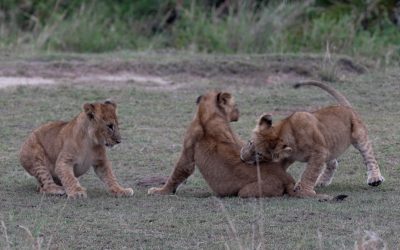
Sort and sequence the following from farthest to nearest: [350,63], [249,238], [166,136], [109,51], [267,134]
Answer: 1. [109,51]
2. [350,63]
3. [166,136]
4. [267,134]
5. [249,238]

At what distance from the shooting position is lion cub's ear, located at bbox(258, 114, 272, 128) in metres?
7.71

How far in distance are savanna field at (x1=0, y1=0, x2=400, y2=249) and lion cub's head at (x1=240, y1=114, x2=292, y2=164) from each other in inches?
12.4

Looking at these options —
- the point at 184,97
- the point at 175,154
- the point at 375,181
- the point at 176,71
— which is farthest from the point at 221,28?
the point at 375,181

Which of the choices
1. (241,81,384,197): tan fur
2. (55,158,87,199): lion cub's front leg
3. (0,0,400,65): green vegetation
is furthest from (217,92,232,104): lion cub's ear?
(0,0,400,65): green vegetation

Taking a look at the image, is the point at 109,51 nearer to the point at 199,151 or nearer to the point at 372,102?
the point at 372,102

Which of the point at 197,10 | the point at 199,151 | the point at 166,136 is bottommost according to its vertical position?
the point at 197,10

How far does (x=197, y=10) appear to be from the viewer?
61.1ft

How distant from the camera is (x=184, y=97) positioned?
1234cm

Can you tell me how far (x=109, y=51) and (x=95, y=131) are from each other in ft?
27.8

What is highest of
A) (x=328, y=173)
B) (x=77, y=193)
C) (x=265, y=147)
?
(x=265, y=147)

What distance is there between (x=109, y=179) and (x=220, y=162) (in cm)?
80

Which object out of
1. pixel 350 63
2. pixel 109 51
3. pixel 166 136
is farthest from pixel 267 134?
pixel 109 51

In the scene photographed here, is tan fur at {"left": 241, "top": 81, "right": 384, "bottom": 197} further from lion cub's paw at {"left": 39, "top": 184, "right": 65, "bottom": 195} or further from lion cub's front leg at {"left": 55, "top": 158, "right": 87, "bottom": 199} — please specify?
lion cub's paw at {"left": 39, "top": 184, "right": 65, "bottom": 195}

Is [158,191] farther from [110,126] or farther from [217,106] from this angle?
[217,106]
